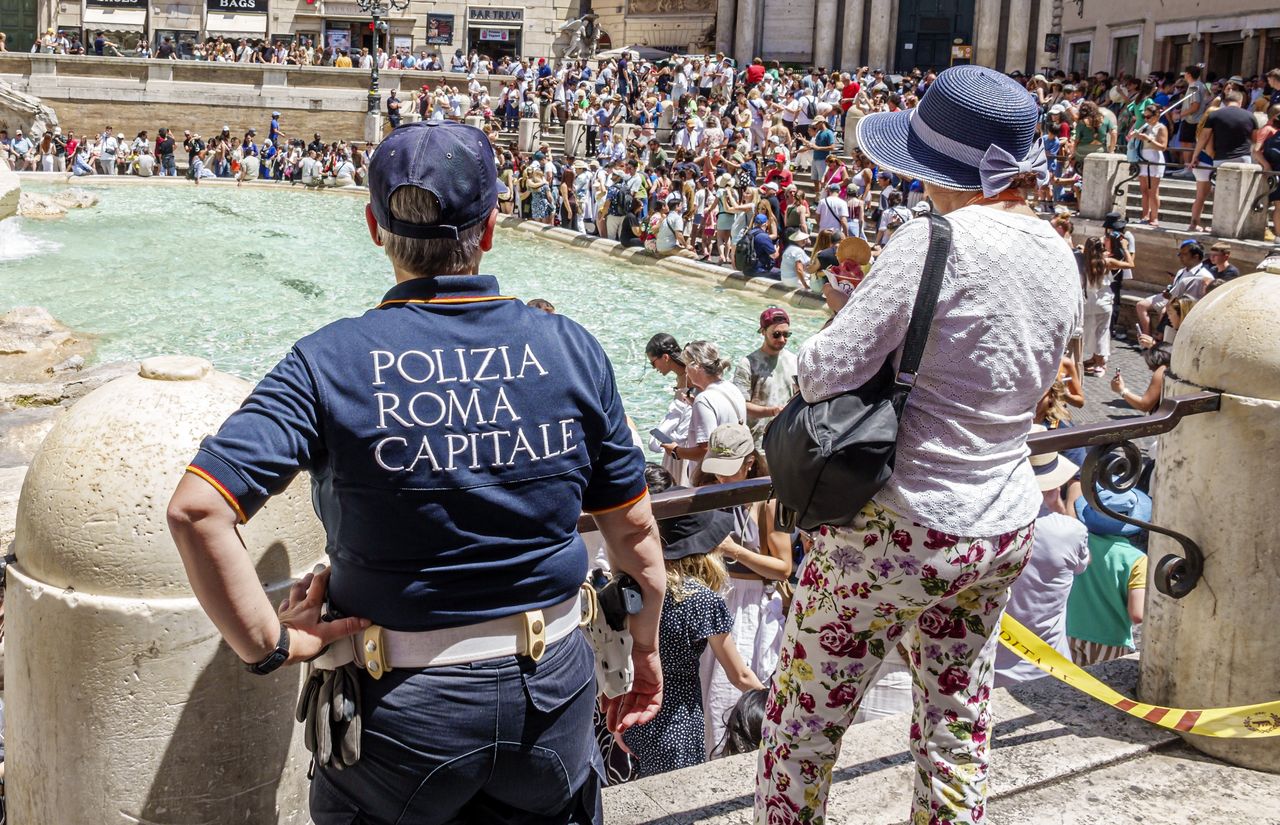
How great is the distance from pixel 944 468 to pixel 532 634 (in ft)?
2.83

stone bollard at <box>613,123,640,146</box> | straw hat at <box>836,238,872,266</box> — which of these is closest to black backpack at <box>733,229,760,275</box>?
straw hat at <box>836,238,872,266</box>

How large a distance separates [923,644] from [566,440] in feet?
3.20

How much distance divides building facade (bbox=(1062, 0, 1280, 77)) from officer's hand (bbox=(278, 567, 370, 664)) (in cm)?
2878

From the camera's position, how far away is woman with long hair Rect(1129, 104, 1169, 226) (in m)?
18.0

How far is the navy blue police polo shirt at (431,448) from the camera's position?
1943 mm

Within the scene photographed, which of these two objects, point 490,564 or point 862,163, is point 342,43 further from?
point 490,564

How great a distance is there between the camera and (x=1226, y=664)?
3605 millimetres

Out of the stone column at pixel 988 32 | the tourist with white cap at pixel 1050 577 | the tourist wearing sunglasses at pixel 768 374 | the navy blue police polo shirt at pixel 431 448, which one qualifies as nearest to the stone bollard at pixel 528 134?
the stone column at pixel 988 32

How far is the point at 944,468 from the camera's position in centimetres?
243

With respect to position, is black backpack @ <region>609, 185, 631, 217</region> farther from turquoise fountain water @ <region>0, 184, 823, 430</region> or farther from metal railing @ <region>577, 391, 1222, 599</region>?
metal railing @ <region>577, 391, 1222, 599</region>

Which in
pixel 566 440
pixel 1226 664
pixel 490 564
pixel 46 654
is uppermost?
pixel 566 440

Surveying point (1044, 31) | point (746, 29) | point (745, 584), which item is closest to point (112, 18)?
point (746, 29)

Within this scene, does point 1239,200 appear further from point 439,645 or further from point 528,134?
point 528,134

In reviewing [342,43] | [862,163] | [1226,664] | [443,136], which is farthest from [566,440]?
[342,43]
